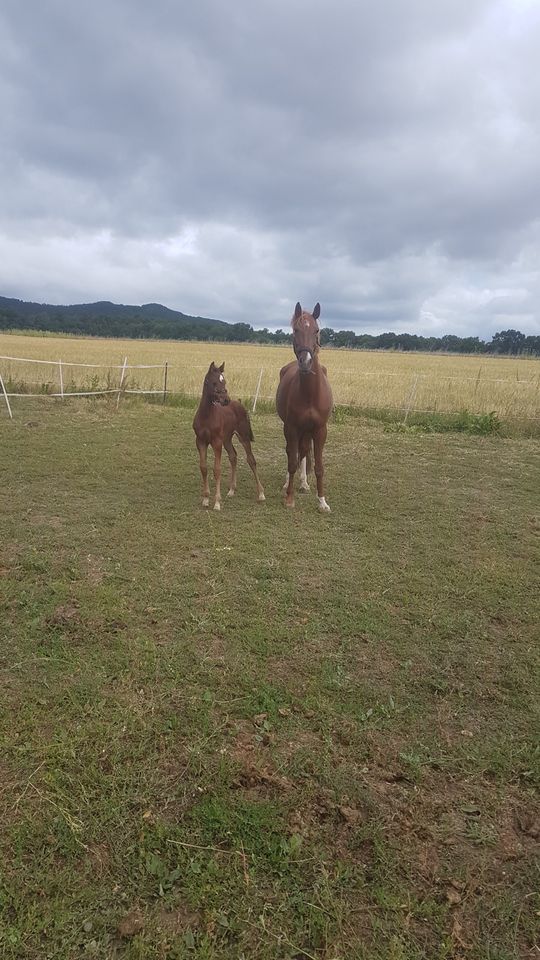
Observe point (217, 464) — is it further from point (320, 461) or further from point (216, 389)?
point (320, 461)

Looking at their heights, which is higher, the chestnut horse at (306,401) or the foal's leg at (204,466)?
the chestnut horse at (306,401)

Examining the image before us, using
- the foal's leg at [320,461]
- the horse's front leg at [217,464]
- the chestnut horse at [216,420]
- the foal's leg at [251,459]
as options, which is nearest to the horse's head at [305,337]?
the foal's leg at [320,461]

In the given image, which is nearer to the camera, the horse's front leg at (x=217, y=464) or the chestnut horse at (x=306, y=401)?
the chestnut horse at (x=306, y=401)

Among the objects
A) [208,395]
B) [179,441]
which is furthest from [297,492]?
[179,441]

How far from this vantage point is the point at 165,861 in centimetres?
198

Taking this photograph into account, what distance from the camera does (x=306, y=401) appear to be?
5797mm

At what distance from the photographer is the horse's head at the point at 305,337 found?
529 cm

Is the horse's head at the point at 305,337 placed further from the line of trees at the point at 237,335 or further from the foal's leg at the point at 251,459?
the line of trees at the point at 237,335

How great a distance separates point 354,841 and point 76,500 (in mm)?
5052

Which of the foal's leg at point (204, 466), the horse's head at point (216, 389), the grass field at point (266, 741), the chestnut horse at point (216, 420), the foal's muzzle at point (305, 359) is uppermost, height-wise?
the foal's muzzle at point (305, 359)

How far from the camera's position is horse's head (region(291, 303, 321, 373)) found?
5289 mm

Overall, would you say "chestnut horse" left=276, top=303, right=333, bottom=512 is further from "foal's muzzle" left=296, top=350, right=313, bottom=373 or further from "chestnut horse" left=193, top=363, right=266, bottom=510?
"chestnut horse" left=193, top=363, right=266, bottom=510

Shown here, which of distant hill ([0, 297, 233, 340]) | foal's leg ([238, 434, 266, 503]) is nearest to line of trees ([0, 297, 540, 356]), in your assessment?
distant hill ([0, 297, 233, 340])

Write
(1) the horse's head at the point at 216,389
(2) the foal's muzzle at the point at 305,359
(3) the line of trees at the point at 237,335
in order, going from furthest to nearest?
(3) the line of trees at the point at 237,335 → (1) the horse's head at the point at 216,389 → (2) the foal's muzzle at the point at 305,359
